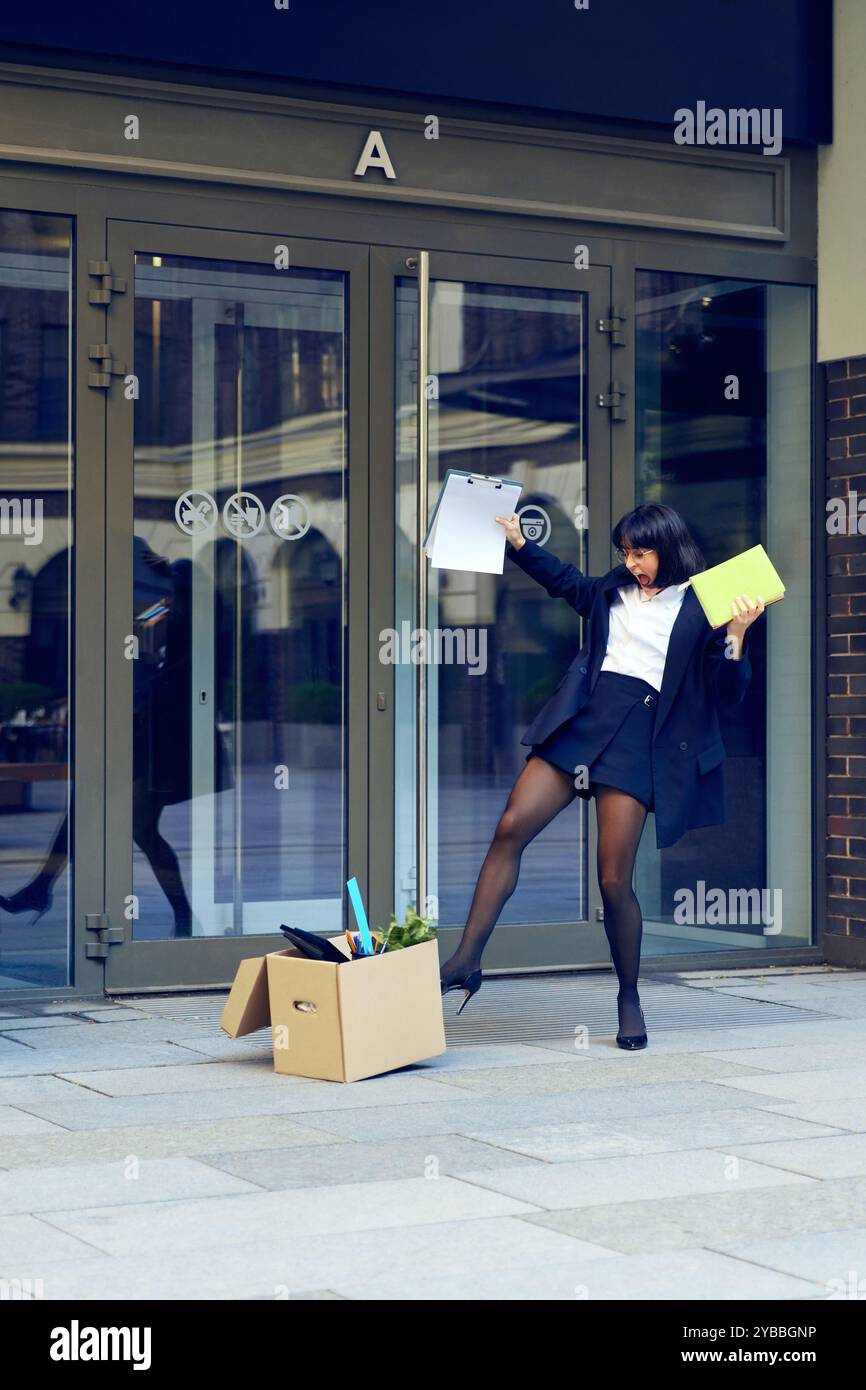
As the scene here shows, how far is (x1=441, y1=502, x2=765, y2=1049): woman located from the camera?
6.20 metres

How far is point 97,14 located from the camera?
6.80 metres

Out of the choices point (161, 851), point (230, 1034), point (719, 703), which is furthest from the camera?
point (161, 851)

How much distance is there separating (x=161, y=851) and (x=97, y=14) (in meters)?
3.12

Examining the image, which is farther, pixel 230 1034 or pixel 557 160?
pixel 557 160

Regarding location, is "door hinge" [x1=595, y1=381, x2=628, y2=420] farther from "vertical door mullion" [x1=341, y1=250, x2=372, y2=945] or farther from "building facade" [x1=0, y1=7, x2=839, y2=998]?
"vertical door mullion" [x1=341, y1=250, x2=372, y2=945]

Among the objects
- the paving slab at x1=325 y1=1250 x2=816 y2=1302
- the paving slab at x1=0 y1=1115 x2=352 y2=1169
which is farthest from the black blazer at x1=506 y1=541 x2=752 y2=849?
the paving slab at x1=325 y1=1250 x2=816 y2=1302

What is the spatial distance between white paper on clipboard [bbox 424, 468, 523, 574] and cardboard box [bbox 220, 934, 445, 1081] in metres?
1.35

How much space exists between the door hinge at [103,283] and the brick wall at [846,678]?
330cm

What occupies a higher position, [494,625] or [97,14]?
[97,14]

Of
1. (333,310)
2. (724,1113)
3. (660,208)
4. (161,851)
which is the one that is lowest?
(724,1113)

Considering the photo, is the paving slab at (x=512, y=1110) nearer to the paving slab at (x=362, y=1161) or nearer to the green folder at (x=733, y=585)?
the paving slab at (x=362, y=1161)

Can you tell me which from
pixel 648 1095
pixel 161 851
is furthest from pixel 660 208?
pixel 648 1095
